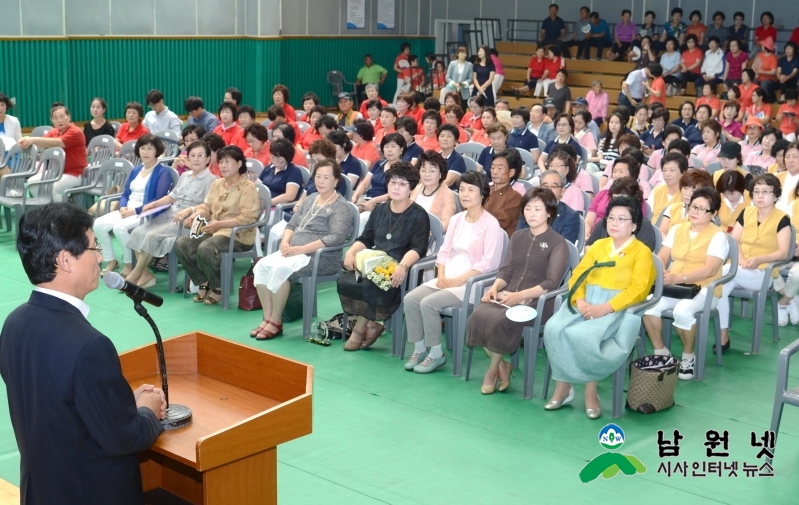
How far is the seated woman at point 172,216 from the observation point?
25.8 ft

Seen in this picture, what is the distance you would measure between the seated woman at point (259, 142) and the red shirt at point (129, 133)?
1.90 m

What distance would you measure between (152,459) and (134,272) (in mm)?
4747

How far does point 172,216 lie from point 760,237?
4507 mm

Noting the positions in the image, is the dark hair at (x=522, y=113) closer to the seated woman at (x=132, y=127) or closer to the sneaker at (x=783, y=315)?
the seated woman at (x=132, y=127)

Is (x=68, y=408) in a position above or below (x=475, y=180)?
below

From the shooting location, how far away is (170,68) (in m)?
18.1

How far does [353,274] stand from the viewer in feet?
21.8

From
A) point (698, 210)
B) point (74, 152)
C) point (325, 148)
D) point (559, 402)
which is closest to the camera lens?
point (559, 402)

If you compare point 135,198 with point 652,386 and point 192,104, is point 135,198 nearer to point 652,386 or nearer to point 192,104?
point 192,104

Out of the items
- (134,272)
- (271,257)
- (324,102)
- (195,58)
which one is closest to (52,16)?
(195,58)

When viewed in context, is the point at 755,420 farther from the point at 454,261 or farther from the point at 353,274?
the point at 353,274

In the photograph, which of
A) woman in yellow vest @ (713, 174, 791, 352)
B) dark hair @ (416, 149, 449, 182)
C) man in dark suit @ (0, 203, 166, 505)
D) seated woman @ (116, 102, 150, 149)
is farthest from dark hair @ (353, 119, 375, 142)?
man in dark suit @ (0, 203, 166, 505)

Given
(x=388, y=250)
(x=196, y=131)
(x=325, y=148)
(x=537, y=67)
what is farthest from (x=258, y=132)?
(x=537, y=67)

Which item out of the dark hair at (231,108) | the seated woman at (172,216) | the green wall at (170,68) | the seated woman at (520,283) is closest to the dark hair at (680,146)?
the seated woman at (520,283)
